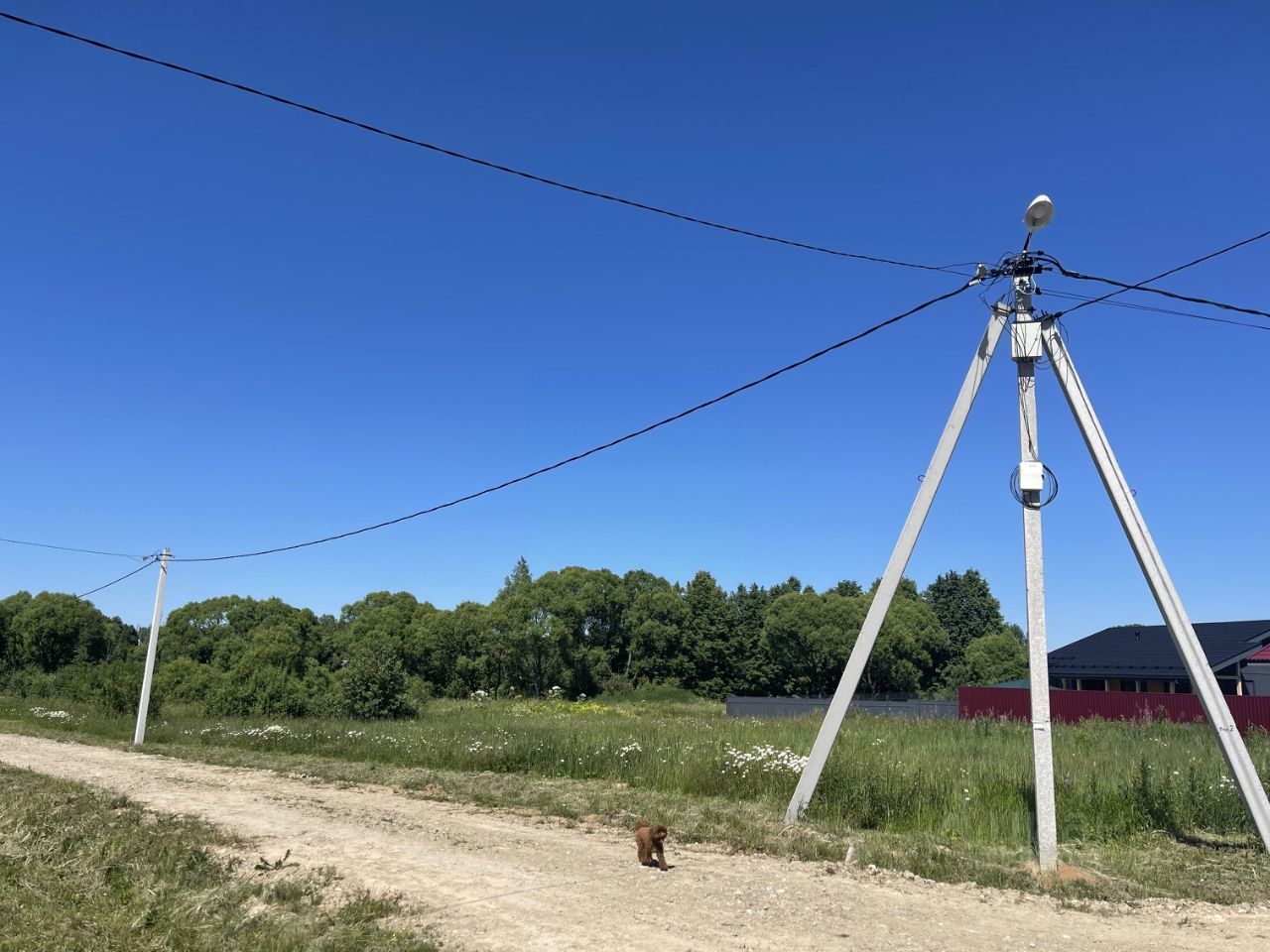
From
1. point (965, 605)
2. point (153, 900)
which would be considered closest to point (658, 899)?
point (153, 900)

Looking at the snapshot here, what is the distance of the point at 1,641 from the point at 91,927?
207 ft

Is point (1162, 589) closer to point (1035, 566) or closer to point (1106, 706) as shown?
point (1035, 566)

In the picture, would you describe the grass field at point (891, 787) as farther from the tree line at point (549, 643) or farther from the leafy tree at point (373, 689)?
the tree line at point (549, 643)

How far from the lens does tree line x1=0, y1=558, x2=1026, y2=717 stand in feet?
Answer: 165

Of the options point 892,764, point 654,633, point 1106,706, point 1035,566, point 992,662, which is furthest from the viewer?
point 992,662

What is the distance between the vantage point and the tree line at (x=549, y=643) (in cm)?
5041

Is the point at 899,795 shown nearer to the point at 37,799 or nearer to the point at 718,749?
the point at 718,749

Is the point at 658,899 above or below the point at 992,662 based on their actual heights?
below

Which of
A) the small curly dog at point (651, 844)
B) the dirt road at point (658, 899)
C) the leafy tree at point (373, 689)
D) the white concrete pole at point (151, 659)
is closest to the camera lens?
the dirt road at point (658, 899)

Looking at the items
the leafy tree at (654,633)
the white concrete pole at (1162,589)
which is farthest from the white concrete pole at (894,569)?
the leafy tree at (654,633)

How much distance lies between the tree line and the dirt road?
3821 centimetres

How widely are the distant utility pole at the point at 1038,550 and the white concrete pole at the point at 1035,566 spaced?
0.03 feet

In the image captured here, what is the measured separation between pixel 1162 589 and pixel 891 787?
3777 mm

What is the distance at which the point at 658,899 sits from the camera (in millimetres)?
6461
